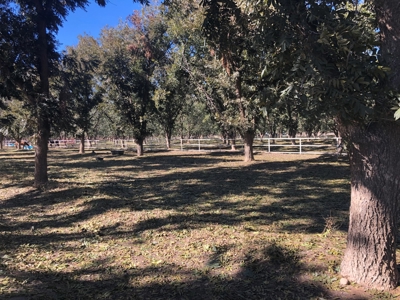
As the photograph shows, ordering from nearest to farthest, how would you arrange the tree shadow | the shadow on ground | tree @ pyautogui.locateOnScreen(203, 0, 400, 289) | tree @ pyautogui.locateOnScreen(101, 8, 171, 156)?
tree @ pyautogui.locateOnScreen(203, 0, 400, 289) → the tree shadow → the shadow on ground → tree @ pyautogui.locateOnScreen(101, 8, 171, 156)

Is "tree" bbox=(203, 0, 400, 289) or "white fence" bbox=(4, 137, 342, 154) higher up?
"tree" bbox=(203, 0, 400, 289)

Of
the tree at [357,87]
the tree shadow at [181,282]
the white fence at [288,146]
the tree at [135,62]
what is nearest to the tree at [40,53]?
the tree shadow at [181,282]

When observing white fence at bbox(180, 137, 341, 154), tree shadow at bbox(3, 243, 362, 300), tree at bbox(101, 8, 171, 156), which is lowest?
tree shadow at bbox(3, 243, 362, 300)

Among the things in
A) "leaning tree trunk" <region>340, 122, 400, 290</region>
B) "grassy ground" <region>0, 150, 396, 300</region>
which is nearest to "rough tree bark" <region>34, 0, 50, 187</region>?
"grassy ground" <region>0, 150, 396, 300</region>

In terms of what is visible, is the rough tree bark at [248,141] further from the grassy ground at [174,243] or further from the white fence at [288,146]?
the grassy ground at [174,243]

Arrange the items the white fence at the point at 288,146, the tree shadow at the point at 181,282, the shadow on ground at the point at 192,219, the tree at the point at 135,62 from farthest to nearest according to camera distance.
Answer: the tree at the point at 135,62 → the white fence at the point at 288,146 → the shadow on ground at the point at 192,219 → the tree shadow at the point at 181,282

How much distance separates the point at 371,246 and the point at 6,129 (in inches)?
405

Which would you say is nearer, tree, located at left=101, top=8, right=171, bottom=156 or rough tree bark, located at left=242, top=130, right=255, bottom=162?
rough tree bark, located at left=242, top=130, right=255, bottom=162

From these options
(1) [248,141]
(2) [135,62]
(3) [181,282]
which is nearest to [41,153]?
(3) [181,282]

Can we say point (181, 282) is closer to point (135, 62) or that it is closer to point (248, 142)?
point (248, 142)

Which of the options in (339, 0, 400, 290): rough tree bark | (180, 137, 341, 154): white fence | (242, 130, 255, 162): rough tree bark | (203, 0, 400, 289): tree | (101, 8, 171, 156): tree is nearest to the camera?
(203, 0, 400, 289): tree

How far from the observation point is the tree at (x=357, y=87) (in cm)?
261

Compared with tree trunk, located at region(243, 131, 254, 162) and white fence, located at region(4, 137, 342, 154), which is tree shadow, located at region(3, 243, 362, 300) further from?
tree trunk, located at region(243, 131, 254, 162)

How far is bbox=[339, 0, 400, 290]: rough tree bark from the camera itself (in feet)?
9.74
